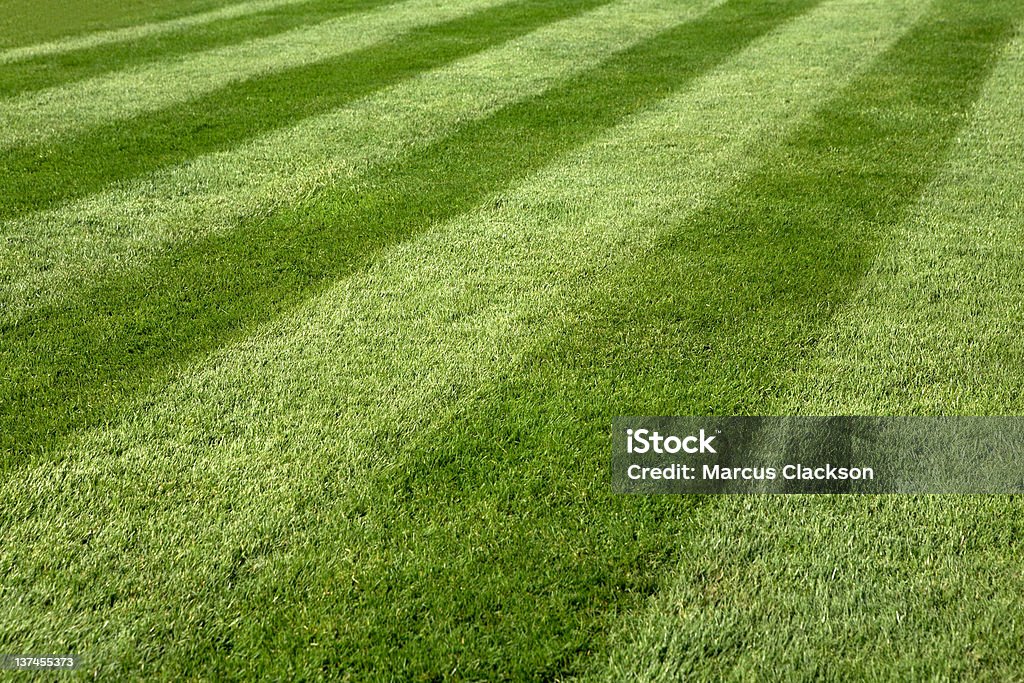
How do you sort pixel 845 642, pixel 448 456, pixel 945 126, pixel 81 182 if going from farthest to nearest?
pixel 945 126 → pixel 81 182 → pixel 448 456 → pixel 845 642

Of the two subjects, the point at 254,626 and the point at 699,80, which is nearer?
the point at 254,626

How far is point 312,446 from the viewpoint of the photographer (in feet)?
9.07

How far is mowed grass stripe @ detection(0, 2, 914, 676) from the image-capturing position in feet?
7.09

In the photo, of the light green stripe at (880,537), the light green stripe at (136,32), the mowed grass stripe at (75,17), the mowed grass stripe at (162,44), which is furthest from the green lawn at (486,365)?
the mowed grass stripe at (75,17)

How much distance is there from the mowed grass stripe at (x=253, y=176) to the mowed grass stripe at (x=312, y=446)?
1131mm

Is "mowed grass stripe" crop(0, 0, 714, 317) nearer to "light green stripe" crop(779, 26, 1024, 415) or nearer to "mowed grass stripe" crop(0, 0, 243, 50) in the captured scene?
"light green stripe" crop(779, 26, 1024, 415)

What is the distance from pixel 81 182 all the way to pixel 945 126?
18.7 ft

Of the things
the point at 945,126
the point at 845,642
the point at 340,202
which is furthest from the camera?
the point at 945,126

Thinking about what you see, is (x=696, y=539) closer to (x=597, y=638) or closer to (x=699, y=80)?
(x=597, y=638)

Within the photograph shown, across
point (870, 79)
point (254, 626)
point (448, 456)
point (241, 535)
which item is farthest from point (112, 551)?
point (870, 79)

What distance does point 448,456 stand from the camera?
8.93 feet

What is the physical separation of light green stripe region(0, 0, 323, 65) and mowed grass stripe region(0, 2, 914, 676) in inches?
252

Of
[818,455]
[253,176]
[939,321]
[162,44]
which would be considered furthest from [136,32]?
[818,455]

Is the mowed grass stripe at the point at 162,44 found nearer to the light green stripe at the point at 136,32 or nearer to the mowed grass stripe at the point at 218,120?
the light green stripe at the point at 136,32
